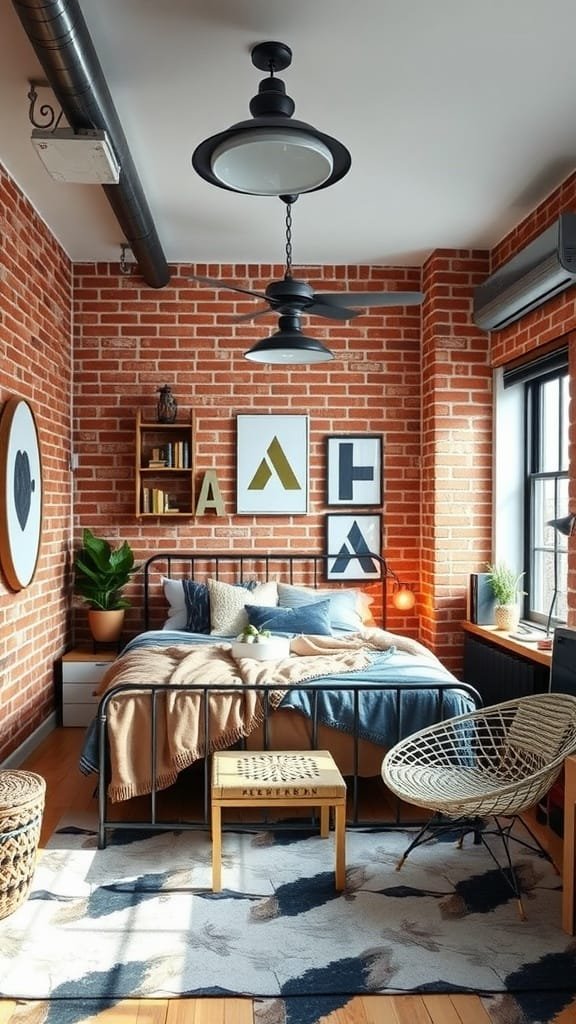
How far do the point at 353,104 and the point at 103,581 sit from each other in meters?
3.28

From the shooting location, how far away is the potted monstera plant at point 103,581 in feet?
18.5

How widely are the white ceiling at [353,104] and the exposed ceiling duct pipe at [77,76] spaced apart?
0.13 metres

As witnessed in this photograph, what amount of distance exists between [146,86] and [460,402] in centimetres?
292

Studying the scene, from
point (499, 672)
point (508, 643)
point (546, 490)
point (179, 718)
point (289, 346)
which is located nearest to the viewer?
point (179, 718)

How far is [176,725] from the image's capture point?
12.3 ft

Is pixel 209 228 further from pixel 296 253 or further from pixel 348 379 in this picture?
pixel 348 379

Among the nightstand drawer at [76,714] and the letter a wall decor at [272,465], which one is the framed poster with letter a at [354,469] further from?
the nightstand drawer at [76,714]

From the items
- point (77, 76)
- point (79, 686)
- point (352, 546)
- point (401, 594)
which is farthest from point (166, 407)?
point (77, 76)

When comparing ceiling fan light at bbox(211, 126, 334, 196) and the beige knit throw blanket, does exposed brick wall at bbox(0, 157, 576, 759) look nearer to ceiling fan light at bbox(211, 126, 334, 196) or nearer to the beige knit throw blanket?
the beige knit throw blanket

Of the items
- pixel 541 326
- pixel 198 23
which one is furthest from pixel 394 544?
pixel 198 23

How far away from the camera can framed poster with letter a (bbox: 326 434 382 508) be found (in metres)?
6.02

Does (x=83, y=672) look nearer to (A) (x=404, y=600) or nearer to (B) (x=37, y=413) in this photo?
(B) (x=37, y=413)

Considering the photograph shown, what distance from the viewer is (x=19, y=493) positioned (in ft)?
14.8

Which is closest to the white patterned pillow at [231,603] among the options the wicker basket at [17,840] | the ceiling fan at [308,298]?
the ceiling fan at [308,298]
